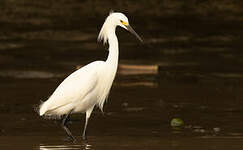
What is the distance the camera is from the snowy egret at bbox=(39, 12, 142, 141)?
1083 centimetres

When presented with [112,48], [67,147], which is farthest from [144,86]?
[67,147]

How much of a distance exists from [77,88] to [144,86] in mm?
3890

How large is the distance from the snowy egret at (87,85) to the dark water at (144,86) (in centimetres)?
35

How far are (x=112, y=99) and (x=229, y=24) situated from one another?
7.94 metres

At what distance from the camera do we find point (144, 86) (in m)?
14.6

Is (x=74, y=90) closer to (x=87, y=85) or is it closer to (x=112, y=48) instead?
(x=87, y=85)

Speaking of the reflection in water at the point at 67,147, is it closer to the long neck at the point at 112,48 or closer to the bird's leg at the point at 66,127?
the bird's leg at the point at 66,127

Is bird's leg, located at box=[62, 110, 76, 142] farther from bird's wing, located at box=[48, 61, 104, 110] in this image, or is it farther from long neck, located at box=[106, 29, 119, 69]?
long neck, located at box=[106, 29, 119, 69]

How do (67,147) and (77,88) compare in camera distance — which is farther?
(77,88)

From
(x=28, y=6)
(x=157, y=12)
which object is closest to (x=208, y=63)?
(x=157, y=12)

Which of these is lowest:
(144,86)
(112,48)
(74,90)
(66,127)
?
(144,86)

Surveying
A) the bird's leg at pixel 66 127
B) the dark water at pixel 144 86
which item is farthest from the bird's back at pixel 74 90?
the dark water at pixel 144 86

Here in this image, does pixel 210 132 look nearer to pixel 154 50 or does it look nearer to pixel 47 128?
pixel 47 128

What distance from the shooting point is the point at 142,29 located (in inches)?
806
